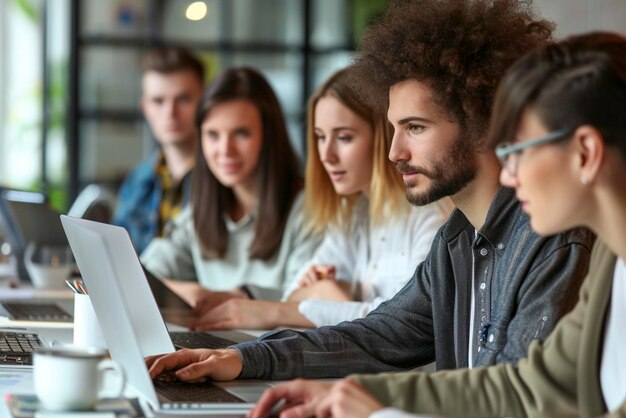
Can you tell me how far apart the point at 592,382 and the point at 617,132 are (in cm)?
34

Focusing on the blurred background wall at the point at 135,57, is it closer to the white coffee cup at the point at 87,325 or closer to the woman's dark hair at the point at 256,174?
the woman's dark hair at the point at 256,174

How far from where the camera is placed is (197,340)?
2.30 metres

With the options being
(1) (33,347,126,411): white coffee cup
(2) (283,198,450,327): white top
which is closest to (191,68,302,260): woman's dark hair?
(2) (283,198,450,327): white top

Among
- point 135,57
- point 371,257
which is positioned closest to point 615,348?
point 371,257

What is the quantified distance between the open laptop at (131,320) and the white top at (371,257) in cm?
80

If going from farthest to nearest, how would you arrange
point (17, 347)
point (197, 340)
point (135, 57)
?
point (135, 57)
point (197, 340)
point (17, 347)

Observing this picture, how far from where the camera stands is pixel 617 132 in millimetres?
1372

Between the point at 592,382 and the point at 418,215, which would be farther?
the point at 418,215

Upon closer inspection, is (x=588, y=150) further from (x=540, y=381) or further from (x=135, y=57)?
(x=135, y=57)

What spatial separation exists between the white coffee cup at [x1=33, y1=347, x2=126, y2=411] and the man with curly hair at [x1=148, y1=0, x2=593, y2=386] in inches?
15.1

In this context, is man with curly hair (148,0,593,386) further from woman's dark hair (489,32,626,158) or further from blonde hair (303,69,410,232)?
blonde hair (303,69,410,232)

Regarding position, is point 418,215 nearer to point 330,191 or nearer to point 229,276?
point 330,191

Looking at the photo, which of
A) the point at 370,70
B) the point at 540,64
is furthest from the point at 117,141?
the point at 540,64

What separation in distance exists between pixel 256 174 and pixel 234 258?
29 cm
